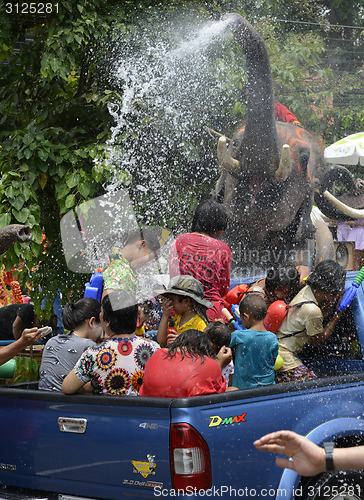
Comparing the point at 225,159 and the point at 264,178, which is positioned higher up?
the point at 225,159

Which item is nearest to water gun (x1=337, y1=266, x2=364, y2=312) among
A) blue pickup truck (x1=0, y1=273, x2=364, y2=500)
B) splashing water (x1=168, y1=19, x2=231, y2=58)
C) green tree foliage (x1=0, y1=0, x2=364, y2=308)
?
blue pickup truck (x1=0, y1=273, x2=364, y2=500)

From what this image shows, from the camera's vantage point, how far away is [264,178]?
23.0 ft

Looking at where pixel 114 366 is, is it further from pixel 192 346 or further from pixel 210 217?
pixel 210 217

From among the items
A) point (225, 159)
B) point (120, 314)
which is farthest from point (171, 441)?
point (225, 159)

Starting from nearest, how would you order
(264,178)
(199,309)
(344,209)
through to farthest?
(199,309) → (264,178) → (344,209)

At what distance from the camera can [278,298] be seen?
193 inches

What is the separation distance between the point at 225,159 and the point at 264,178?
17.6 inches

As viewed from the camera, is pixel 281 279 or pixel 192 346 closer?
pixel 192 346

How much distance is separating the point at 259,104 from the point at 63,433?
4.15 meters

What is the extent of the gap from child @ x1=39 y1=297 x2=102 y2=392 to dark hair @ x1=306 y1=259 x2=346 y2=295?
1332 mm

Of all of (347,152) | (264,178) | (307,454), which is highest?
(307,454)

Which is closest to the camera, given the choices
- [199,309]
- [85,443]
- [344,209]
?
[85,443]

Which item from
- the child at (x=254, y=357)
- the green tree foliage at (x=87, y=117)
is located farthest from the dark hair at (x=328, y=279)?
the green tree foliage at (x=87, y=117)

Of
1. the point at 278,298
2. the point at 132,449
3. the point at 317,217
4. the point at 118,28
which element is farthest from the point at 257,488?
the point at 317,217
